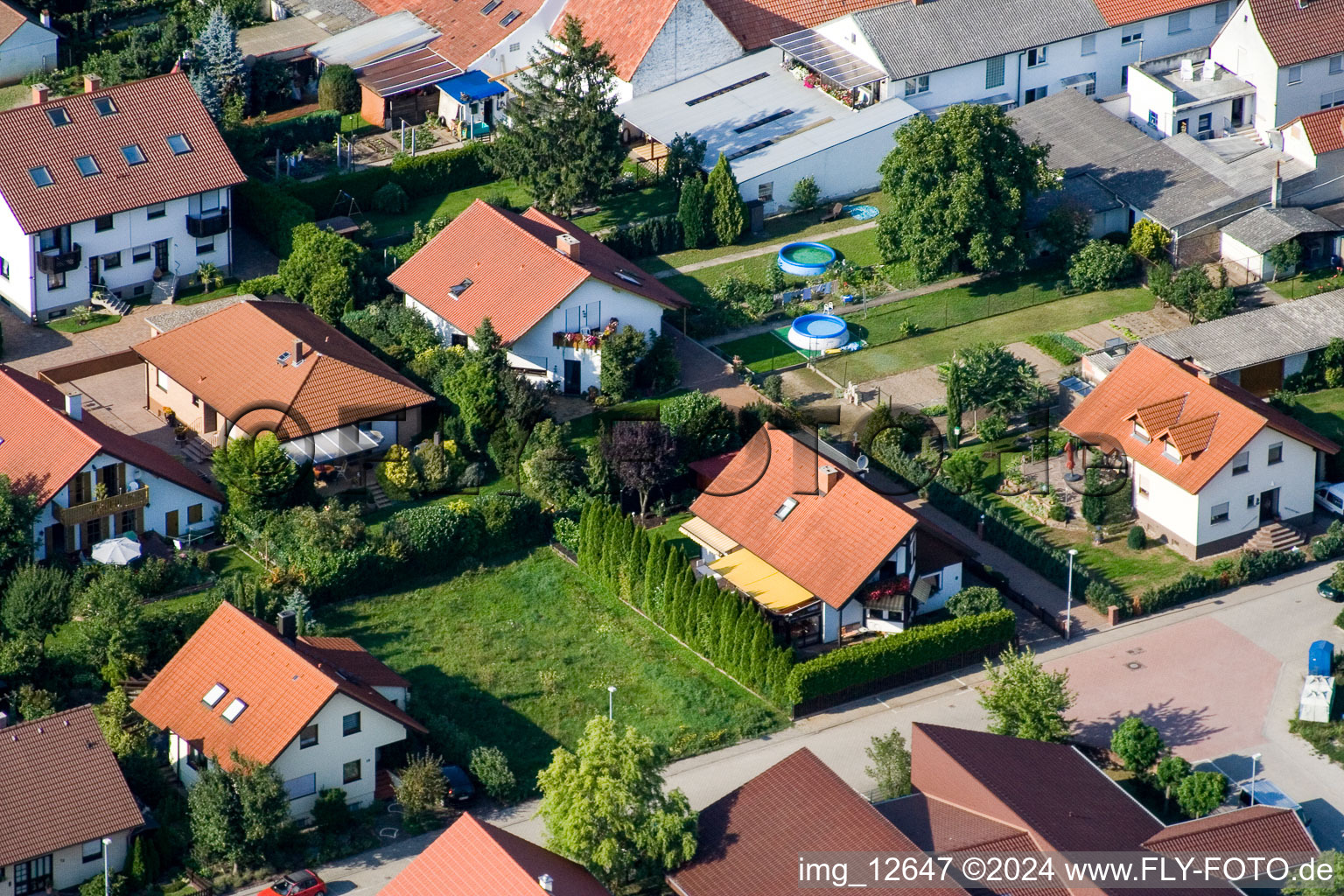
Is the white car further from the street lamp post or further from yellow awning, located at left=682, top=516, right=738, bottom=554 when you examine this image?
yellow awning, located at left=682, top=516, right=738, bottom=554

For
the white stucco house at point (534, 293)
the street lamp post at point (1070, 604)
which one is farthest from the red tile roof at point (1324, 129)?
the street lamp post at point (1070, 604)

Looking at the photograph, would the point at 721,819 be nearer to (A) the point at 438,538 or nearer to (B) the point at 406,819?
(B) the point at 406,819

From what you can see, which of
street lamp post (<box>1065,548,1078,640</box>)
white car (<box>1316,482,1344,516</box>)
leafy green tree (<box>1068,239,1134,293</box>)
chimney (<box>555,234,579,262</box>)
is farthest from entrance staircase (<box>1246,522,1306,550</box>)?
chimney (<box>555,234,579,262</box>)

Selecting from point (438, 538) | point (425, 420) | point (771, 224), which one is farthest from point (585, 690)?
point (771, 224)

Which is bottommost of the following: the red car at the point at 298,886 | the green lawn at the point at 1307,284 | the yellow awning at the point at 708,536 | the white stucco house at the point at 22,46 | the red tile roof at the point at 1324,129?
the red car at the point at 298,886

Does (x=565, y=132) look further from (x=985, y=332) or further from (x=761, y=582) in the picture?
(x=761, y=582)

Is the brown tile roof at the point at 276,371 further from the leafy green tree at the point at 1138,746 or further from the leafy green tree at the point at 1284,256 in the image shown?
the leafy green tree at the point at 1284,256
